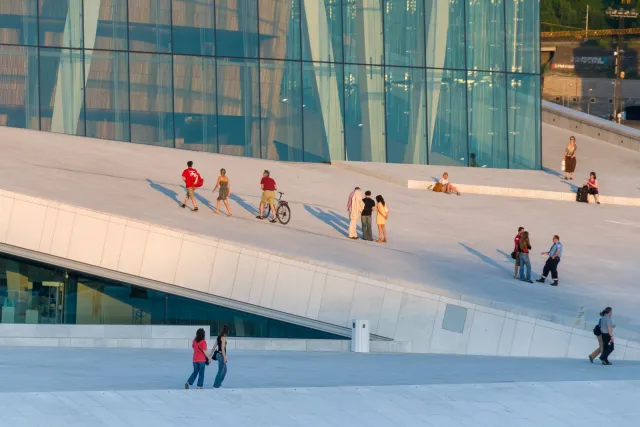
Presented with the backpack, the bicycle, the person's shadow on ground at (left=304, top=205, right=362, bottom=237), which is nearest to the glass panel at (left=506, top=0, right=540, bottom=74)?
the person's shadow on ground at (left=304, top=205, right=362, bottom=237)

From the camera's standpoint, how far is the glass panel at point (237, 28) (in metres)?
42.0

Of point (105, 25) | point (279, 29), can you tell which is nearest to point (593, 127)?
point (279, 29)

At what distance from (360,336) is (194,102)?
17.6 m

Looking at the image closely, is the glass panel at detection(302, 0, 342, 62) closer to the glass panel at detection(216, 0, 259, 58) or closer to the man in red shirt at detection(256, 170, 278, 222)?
the glass panel at detection(216, 0, 259, 58)

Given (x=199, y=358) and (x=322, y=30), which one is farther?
(x=322, y=30)

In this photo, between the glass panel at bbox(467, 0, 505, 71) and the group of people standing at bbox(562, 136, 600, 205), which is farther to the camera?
the glass panel at bbox(467, 0, 505, 71)

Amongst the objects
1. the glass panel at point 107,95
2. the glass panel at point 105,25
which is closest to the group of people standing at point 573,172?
the glass panel at point 107,95

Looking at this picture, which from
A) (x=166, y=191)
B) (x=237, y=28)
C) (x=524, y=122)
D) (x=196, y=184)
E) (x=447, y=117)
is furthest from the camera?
(x=524, y=122)

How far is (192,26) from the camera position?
137 feet

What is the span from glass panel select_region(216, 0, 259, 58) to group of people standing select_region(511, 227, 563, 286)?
15459mm

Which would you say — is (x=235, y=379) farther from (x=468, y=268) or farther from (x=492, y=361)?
(x=468, y=268)

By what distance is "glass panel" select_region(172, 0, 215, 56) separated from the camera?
136 ft

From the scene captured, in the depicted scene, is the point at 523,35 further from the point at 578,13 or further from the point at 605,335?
the point at 578,13

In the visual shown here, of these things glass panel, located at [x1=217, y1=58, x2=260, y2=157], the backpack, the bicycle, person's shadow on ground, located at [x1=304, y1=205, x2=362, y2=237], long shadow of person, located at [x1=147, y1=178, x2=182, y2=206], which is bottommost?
the backpack
